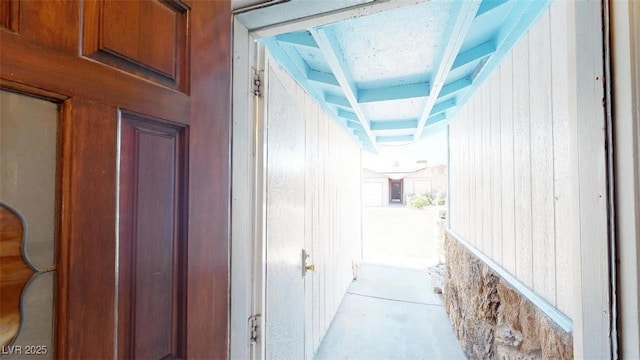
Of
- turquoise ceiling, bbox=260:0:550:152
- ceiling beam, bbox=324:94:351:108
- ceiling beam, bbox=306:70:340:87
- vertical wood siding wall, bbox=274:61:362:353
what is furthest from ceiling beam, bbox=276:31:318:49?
ceiling beam, bbox=324:94:351:108

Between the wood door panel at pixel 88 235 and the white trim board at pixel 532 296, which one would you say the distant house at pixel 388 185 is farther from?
the wood door panel at pixel 88 235

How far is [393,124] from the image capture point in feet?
11.7

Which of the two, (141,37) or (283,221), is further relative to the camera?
(283,221)

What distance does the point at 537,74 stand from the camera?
134 cm

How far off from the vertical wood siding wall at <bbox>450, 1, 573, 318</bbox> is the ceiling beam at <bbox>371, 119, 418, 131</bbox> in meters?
1.23

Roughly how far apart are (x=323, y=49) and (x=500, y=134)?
1.32 meters

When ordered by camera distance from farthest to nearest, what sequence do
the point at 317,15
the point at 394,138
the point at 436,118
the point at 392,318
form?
the point at 394,138 → the point at 436,118 → the point at 392,318 → the point at 317,15

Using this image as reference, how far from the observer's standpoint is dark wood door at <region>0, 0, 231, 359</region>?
0.41 m

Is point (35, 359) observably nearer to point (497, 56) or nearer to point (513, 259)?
point (513, 259)

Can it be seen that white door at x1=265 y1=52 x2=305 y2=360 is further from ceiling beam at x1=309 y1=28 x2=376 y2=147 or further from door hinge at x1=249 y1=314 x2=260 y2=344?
ceiling beam at x1=309 y1=28 x2=376 y2=147

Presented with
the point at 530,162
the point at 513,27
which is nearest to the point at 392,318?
the point at 530,162

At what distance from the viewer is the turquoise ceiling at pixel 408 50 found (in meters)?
1.42

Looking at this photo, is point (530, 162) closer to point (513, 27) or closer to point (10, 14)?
point (513, 27)

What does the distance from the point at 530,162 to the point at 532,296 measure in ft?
2.31
